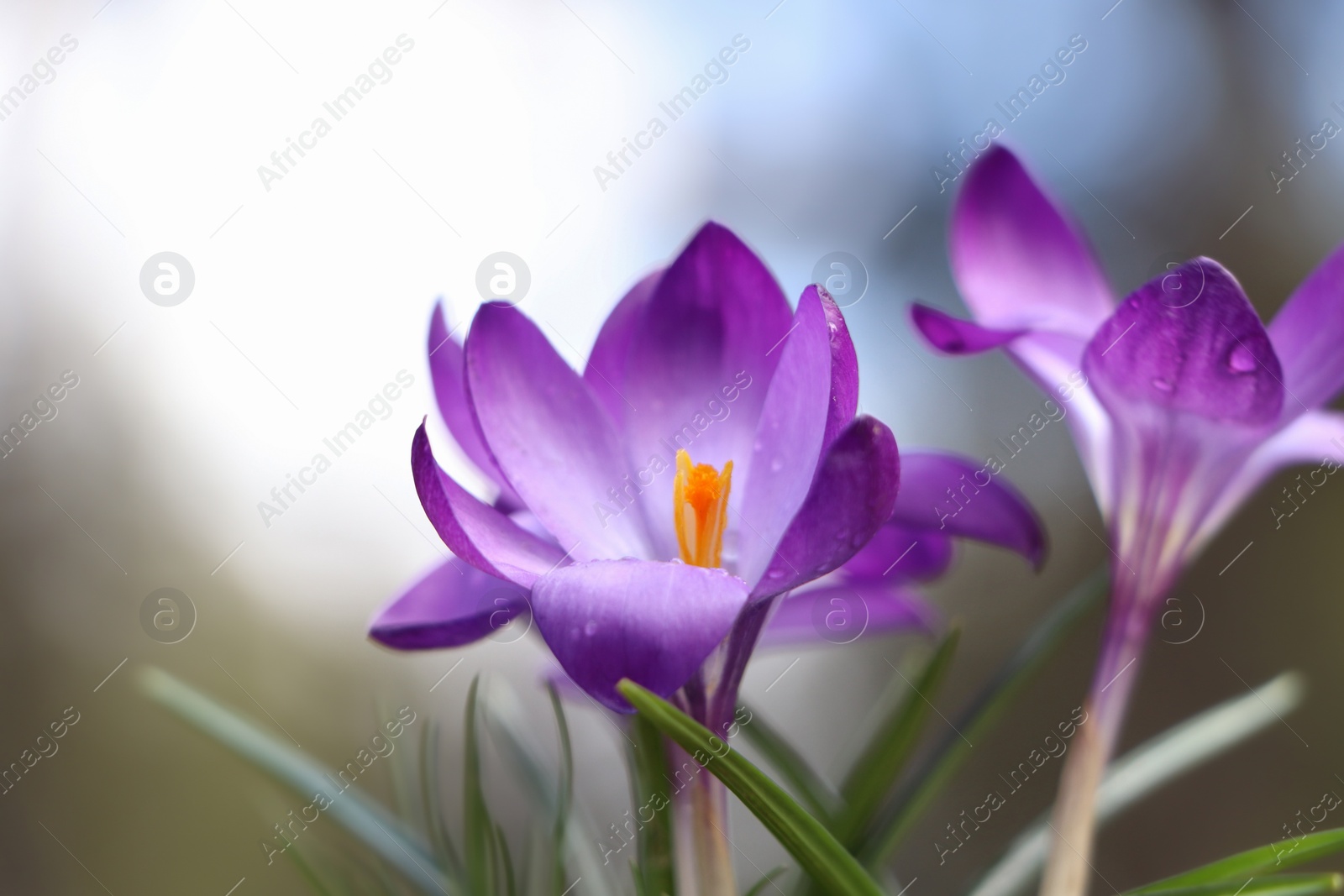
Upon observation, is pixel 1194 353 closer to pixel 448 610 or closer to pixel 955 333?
pixel 955 333

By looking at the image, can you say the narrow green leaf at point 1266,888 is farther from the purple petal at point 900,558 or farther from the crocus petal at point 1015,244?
the crocus petal at point 1015,244

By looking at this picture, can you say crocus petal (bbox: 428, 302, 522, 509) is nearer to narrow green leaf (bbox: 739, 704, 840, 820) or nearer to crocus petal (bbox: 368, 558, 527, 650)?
crocus petal (bbox: 368, 558, 527, 650)

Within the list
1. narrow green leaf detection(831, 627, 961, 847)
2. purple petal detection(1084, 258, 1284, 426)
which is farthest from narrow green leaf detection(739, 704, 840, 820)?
purple petal detection(1084, 258, 1284, 426)

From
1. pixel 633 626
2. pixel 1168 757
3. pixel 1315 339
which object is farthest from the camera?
pixel 1168 757

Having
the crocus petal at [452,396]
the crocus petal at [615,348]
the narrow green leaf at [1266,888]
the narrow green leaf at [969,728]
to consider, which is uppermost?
the crocus petal at [452,396]

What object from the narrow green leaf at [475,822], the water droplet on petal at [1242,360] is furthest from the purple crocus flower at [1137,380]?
the narrow green leaf at [475,822]

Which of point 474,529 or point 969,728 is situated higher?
point 474,529

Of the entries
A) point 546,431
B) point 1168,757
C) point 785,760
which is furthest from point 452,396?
point 1168,757

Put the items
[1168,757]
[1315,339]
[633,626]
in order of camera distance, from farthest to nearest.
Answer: [1168,757]
[1315,339]
[633,626]
